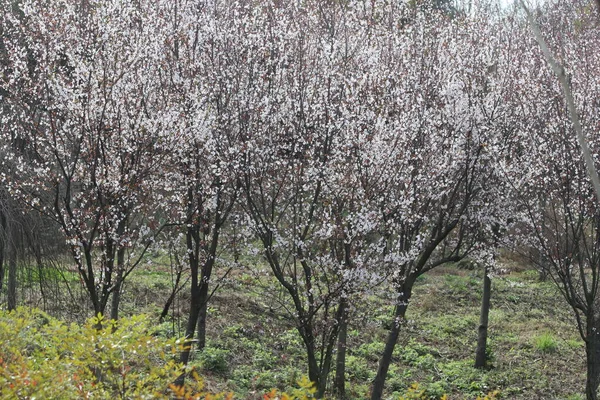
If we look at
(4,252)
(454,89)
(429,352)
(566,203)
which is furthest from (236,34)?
(429,352)

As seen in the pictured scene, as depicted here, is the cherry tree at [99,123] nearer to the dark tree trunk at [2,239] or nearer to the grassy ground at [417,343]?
the dark tree trunk at [2,239]

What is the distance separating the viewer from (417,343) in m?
12.5

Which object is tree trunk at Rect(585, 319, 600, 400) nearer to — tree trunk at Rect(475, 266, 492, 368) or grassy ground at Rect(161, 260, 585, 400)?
grassy ground at Rect(161, 260, 585, 400)

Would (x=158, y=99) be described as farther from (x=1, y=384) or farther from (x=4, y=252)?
(x=1, y=384)

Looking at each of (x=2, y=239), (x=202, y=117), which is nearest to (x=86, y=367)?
(x=202, y=117)

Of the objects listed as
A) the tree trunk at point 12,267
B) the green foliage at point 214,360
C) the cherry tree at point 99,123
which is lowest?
the green foliage at point 214,360

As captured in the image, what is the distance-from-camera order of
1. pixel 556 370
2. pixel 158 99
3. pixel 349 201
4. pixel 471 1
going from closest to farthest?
pixel 349 201, pixel 158 99, pixel 556 370, pixel 471 1

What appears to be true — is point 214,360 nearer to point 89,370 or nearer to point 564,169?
point 564,169

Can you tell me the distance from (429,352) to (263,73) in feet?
22.3

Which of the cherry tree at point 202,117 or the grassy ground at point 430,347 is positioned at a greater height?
the cherry tree at point 202,117

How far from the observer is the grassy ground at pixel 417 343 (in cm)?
1034

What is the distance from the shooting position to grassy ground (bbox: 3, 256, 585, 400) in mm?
10336

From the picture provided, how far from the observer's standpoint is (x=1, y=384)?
331 cm

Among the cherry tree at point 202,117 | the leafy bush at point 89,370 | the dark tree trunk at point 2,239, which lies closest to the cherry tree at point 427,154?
the cherry tree at point 202,117
